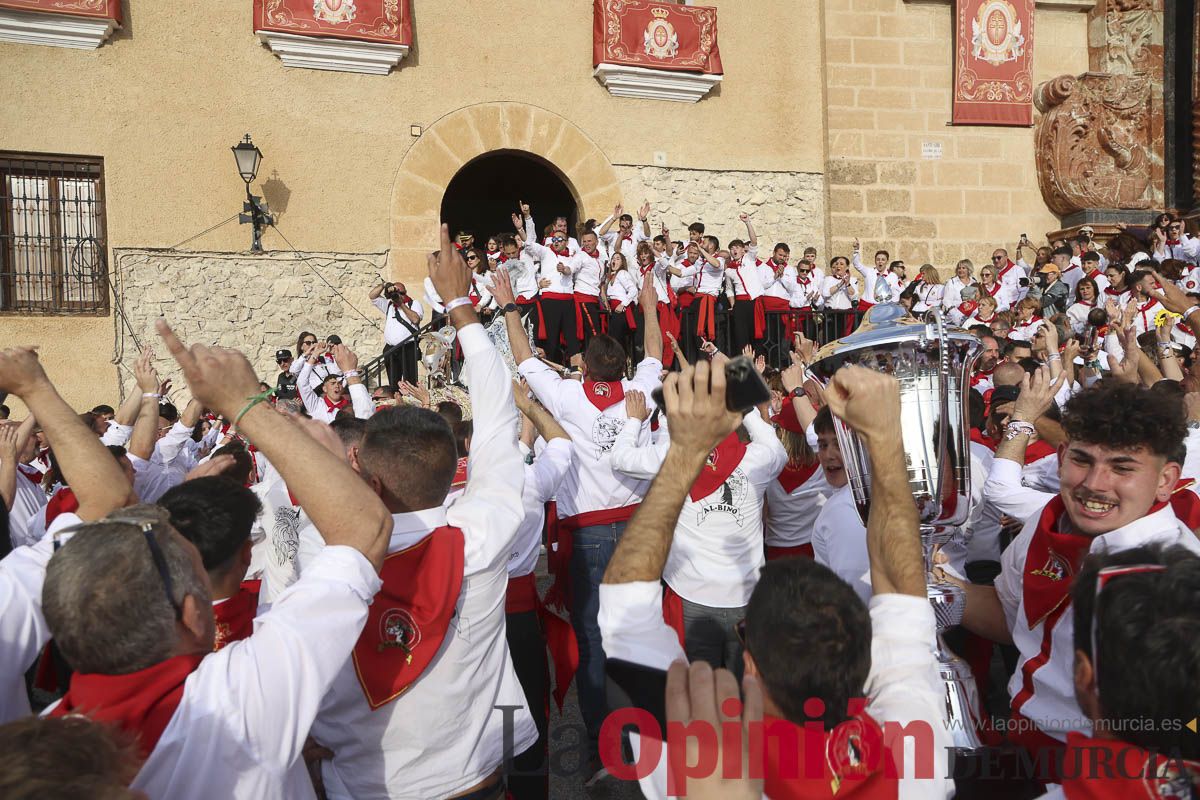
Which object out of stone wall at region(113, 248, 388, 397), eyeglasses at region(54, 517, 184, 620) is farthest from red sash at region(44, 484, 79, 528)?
stone wall at region(113, 248, 388, 397)

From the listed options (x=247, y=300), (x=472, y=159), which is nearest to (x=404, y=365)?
(x=247, y=300)

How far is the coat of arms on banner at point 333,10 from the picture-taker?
41.6 ft

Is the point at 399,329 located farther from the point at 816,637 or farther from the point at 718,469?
the point at 816,637

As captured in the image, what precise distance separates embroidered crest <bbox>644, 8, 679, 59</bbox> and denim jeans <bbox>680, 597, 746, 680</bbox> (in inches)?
466

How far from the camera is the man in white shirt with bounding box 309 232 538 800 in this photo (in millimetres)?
2117

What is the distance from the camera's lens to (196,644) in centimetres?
169

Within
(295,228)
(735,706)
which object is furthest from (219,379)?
(295,228)

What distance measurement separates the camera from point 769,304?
45.4 ft

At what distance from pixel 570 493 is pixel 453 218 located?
15.7m

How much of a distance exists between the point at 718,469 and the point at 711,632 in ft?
2.27

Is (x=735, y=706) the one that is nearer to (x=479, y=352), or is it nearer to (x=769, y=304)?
(x=479, y=352)

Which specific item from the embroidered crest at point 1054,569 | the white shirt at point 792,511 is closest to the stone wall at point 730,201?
the white shirt at point 792,511

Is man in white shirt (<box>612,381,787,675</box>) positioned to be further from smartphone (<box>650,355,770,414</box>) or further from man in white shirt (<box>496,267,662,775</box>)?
smartphone (<box>650,355,770,414</box>)

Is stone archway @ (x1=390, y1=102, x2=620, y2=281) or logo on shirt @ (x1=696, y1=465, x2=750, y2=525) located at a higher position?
stone archway @ (x1=390, y1=102, x2=620, y2=281)
